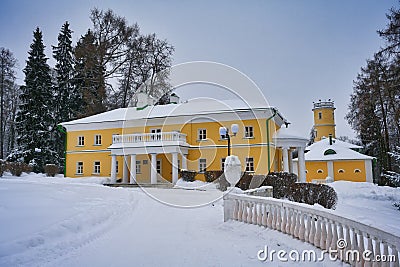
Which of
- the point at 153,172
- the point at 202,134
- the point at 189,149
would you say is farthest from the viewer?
the point at 202,134

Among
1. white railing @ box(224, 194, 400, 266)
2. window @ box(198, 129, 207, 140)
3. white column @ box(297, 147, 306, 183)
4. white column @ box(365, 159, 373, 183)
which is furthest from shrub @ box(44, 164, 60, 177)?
white column @ box(365, 159, 373, 183)

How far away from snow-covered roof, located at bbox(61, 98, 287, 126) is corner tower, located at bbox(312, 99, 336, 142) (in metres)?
18.4

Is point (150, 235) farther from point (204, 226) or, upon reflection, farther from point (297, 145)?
point (297, 145)

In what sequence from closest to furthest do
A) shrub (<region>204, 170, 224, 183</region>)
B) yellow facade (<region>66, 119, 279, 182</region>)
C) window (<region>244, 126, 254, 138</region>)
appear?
1. shrub (<region>204, 170, 224, 183</region>)
2. yellow facade (<region>66, 119, 279, 182</region>)
3. window (<region>244, 126, 254, 138</region>)

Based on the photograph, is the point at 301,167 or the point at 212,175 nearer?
the point at 212,175

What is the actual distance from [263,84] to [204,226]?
12.4 meters

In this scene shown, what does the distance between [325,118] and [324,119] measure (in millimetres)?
187

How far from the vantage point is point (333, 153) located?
93.8ft

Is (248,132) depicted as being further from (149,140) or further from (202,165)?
(149,140)

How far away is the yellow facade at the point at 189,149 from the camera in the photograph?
20953 millimetres

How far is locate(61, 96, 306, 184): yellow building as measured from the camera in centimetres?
2083

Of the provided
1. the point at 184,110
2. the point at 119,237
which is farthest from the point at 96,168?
the point at 119,237

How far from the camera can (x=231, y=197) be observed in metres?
8.20

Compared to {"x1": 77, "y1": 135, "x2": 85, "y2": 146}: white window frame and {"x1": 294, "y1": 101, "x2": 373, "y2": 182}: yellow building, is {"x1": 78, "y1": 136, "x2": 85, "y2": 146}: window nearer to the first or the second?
{"x1": 77, "y1": 135, "x2": 85, "y2": 146}: white window frame
